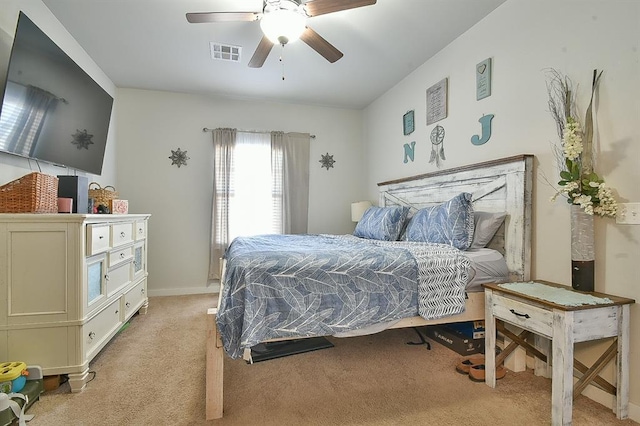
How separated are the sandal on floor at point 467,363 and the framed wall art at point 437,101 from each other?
2.09 meters

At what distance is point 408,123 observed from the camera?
353 centimetres

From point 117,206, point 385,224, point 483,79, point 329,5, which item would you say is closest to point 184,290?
point 117,206

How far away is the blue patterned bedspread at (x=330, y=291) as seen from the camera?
5.12 ft

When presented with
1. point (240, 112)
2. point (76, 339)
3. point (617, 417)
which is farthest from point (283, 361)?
point (240, 112)

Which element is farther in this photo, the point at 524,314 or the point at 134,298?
the point at 134,298

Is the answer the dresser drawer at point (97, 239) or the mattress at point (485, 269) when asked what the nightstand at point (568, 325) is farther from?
the dresser drawer at point (97, 239)

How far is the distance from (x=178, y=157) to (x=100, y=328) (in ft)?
8.04

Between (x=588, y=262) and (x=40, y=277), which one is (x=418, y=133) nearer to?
(x=588, y=262)

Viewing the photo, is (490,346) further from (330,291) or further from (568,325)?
(330,291)

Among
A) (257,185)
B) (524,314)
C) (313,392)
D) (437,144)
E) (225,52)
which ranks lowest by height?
(313,392)

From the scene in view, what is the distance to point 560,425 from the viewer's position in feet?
4.62

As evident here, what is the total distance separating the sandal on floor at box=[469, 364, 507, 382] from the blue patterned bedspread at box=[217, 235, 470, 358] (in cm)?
39

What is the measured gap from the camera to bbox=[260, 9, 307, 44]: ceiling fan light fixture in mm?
1845

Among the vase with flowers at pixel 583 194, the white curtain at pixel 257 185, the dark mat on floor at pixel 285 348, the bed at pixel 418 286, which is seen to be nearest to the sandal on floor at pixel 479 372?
the bed at pixel 418 286
